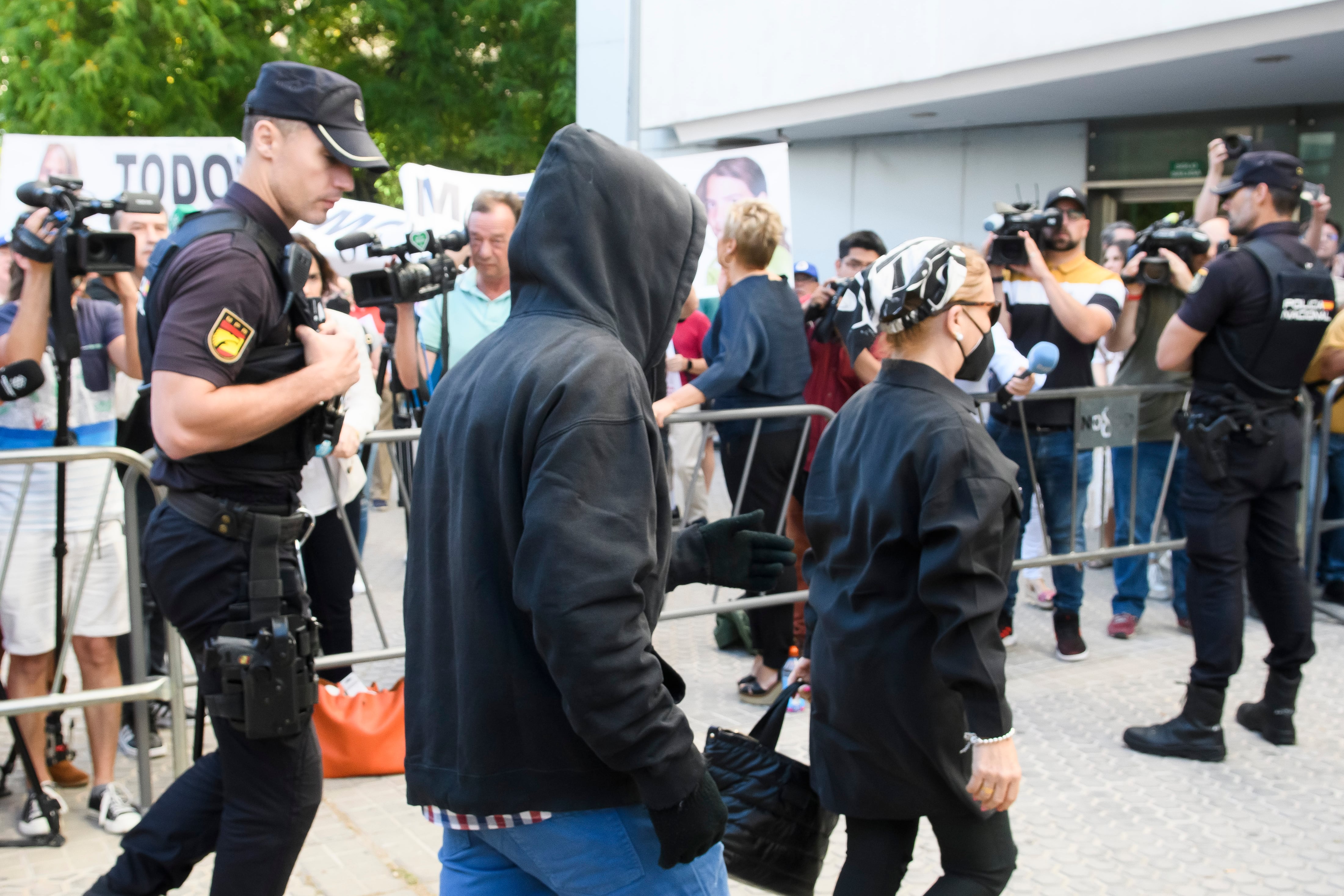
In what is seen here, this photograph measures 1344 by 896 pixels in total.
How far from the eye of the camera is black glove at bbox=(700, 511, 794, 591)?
2398mm

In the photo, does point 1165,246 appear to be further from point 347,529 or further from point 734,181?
point 347,529

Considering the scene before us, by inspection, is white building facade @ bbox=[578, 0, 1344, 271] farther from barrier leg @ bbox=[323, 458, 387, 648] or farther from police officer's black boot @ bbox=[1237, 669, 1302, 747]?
barrier leg @ bbox=[323, 458, 387, 648]

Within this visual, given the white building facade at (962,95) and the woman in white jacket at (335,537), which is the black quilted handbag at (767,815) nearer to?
the woman in white jacket at (335,537)

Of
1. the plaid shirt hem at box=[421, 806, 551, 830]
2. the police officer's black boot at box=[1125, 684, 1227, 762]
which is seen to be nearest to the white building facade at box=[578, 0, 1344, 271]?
the police officer's black boot at box=[1125, 684, 1227, 762]

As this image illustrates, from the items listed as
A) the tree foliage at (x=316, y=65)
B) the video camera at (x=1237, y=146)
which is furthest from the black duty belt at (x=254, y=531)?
the tree foliage at (x=316, y=65)

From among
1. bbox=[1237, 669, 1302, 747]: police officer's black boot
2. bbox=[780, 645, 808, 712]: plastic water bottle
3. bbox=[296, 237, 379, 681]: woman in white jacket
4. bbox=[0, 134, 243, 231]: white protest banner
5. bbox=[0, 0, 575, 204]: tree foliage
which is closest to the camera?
bbox=[296, 237, 379, 681]: woman in white jacket

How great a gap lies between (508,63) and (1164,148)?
11.2 m

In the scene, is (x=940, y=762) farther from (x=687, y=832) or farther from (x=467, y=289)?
(x=467, y=289)

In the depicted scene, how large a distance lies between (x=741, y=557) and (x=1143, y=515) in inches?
200

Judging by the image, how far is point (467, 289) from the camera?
5.55 meters

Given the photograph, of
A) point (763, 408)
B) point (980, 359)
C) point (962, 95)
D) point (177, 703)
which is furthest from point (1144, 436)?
point (962, 95)

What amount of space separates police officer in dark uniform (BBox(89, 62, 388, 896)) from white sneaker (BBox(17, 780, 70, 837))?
141 cm

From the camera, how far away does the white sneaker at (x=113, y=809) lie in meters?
4.12

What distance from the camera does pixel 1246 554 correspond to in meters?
4.93
